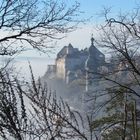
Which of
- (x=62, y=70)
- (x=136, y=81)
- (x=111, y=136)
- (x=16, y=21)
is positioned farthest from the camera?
(x=62, y=70)

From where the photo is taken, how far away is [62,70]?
102 meters

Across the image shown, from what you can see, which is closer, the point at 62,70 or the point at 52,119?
the point at 52,119

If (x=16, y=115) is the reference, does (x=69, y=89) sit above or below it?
below

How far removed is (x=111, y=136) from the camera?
13.0m

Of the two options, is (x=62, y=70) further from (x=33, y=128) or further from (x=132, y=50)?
(x=33, y=128)

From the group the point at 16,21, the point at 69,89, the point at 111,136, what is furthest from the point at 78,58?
the point at 16,21

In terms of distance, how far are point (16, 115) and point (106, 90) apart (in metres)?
8.91

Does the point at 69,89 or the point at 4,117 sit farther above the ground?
the point at 4,117

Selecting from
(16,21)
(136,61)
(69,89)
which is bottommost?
(69,89)

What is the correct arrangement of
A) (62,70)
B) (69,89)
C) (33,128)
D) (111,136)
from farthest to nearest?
(62,70), (69,89), (111,136), (33,128)

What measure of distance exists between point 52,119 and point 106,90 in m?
8.32

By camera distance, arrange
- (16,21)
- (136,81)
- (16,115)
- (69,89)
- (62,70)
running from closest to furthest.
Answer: (16,115), (16,21), (136,81), (69,89), (62,70)

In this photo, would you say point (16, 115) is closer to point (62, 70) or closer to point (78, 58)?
point (78, 58)

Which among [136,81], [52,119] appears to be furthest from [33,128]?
[136,81]
